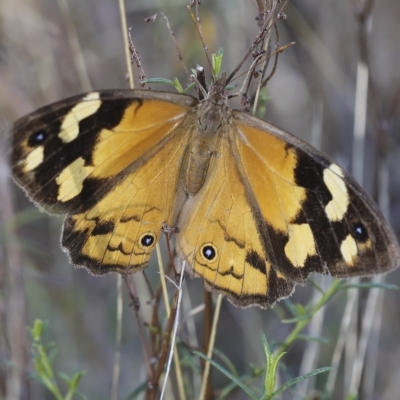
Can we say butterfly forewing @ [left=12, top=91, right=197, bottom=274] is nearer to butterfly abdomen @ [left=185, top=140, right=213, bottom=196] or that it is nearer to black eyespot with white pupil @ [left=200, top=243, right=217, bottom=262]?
butterfly abdomen @ [left=185, top=140, right=213, bottom=196]

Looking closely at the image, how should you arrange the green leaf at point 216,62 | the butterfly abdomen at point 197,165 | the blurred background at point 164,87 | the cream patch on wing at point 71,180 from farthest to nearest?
the blurred background at point 164,87, the butterfly abdomen at point 197,165, the cream patch on wing at point 71,180, the green leaf at point 216,62

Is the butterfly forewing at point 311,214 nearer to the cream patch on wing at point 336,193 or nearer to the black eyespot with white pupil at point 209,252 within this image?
the cream patch on wing at point 336,193

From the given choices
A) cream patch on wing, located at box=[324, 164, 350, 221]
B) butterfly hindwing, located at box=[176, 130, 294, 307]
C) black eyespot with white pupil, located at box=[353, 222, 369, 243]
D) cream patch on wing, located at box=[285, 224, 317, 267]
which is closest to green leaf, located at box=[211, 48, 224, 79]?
butterfly hindwing, located at box=[176, 130, 294, 307]

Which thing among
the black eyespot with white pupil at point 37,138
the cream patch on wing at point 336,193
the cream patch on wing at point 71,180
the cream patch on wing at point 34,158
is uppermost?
the black eyespot with white pupil at point 37,138

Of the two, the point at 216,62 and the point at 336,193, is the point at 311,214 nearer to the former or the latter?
the point at 336,193

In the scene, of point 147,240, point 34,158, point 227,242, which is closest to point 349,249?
point 227,242

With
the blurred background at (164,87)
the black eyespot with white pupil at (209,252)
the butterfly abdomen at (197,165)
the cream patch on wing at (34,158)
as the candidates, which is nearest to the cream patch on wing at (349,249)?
the black eyespot with white pupil at (209,252)

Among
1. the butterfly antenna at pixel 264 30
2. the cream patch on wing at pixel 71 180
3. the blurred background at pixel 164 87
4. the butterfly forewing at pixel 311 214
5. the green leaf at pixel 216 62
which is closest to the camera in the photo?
the butterfly antenna at pixel 264 30
